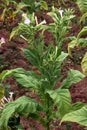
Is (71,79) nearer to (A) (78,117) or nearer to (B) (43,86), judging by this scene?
(B) (43,86)

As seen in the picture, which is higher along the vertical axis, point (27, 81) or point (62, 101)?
point (27, 81)

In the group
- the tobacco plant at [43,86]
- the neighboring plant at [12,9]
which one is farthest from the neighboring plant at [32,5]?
the tobacco plant at [43,86]

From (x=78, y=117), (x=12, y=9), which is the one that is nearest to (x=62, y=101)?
(x=78, y=117)

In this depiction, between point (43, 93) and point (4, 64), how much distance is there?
5.70 feet

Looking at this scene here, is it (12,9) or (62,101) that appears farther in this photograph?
(12,9)

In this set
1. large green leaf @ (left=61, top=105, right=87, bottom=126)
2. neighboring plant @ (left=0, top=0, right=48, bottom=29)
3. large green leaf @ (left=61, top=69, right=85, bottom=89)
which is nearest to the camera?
large green leaf @ (left=61, top=105, right=87, bottom=126)

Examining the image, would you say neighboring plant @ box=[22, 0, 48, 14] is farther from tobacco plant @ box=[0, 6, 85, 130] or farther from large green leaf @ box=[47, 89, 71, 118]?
large green leaf @ box=[47, 89, 71, 118]

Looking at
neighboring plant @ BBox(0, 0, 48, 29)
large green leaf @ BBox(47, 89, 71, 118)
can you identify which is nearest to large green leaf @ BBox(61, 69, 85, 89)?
large green leaf @ BBox(47, 89, 71, 118)

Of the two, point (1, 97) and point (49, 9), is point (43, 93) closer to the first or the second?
point (1, 97)

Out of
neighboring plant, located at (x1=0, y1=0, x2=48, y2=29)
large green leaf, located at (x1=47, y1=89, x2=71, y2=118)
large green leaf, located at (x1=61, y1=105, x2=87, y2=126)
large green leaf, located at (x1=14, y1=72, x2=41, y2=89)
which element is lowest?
large green leaf, located at (x1=61, y1=105, x2=87, y2=126)

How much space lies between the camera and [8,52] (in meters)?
5.65

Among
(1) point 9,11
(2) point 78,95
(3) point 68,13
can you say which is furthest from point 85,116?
(1) point 9,11

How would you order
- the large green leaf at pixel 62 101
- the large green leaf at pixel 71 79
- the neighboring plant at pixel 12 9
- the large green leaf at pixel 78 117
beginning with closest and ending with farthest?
1. the large green leaf at pixel 78 117
2. the large green leaf at pixel 62 101
3. the large green leaf at pixel 71 79
4. the neighboring plant at pixel 12 9

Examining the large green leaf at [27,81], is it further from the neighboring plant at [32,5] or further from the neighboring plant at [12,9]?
the neighboring plant at [32,5]
